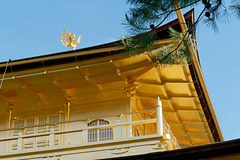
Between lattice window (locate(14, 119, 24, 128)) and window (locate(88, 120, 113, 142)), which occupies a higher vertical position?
lattice window (locate(14, 119, 24, 128))

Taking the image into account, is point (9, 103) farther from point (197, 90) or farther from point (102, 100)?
point (197, 90)

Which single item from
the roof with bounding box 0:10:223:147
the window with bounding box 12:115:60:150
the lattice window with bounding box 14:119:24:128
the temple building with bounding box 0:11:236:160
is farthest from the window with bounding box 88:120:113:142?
the lattice window with bounding box 14:119:24:128

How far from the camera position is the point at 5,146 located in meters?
17.9

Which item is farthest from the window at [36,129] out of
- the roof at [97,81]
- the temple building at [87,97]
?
the roof at [97,81]

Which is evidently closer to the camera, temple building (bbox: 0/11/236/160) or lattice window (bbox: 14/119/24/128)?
temple building (bbox: 0/11/236/160)

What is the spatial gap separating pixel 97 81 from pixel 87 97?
0.81 m

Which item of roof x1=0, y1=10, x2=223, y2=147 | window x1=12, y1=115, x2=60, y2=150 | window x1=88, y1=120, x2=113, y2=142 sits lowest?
window x1=88, y1=120, x2=113, y2=142

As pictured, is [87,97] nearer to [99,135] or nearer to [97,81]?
[97,81]

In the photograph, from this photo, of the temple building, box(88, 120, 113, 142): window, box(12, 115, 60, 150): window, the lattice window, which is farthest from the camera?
the lattice window

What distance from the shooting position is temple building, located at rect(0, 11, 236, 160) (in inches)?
622

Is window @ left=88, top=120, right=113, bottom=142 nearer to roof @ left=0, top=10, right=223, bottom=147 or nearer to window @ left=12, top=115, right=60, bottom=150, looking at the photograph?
window @ left=12, top=115, right=60, bottom=150

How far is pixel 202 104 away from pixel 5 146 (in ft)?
24.0

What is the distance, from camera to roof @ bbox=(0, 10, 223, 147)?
666 inches

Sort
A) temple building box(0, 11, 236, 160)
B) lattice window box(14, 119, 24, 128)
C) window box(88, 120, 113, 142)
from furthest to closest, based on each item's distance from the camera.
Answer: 1. lattice window box(14, 119, 24, 128)
2. window box(88, 120, 113, 142)
3. temple building box(0, 11, 236, 160)
